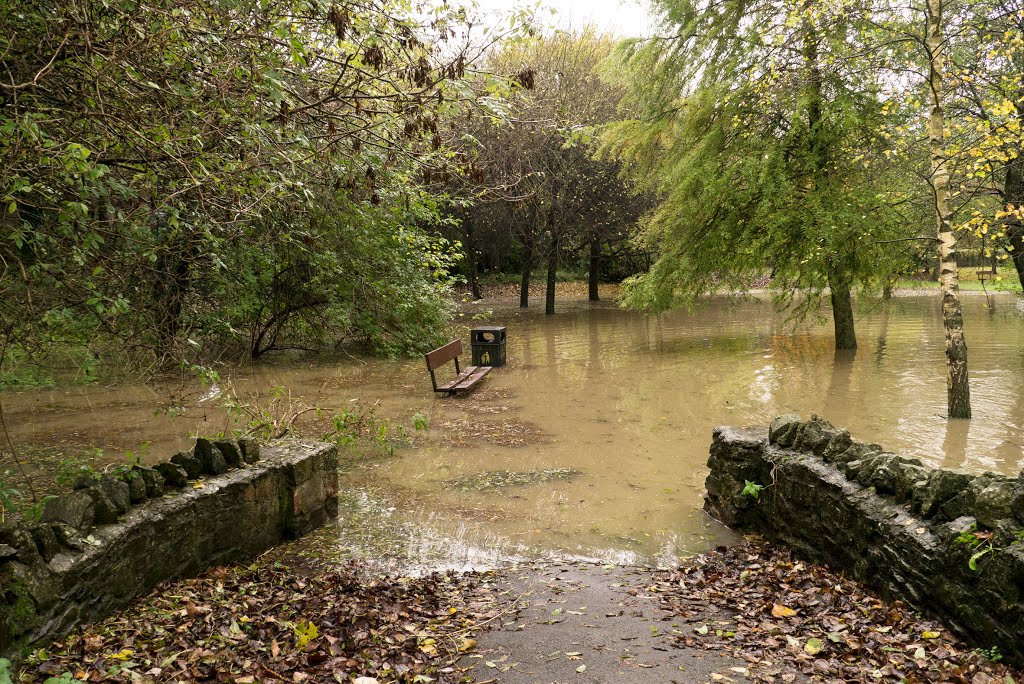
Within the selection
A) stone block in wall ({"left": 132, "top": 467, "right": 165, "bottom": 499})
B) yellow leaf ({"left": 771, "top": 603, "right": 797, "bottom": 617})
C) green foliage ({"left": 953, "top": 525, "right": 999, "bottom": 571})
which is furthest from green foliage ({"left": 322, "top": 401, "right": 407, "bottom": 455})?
green foliage ({"left": 953, "top": 525, "right": 999, "bottom": 571})

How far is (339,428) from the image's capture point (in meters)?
7.57

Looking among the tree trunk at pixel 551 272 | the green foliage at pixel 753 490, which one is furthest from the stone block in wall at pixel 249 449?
the tree trunk at pixel 551 272

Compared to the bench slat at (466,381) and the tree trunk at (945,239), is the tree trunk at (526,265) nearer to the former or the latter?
the bench slat at (466,381)

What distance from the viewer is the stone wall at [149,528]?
3342mm

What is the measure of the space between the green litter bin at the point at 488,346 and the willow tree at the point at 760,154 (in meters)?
3.74

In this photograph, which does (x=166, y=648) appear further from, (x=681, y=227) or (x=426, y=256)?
(x=681, y=227)

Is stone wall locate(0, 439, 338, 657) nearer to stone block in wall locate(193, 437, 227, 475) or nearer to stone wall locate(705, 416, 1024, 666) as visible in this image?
stone block in wall locate(193, 437, 227, 475)

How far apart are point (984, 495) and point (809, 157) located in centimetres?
1275

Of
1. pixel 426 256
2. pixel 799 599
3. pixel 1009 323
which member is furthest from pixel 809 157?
pixel 799 599

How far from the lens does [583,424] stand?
10.7 meters

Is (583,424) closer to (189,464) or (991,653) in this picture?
(189,464)

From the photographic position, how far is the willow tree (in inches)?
557

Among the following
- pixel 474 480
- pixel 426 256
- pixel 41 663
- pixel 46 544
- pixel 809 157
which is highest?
pixel 809 157

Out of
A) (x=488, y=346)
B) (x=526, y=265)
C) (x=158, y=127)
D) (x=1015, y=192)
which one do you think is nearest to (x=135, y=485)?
(x=158, y=127)
